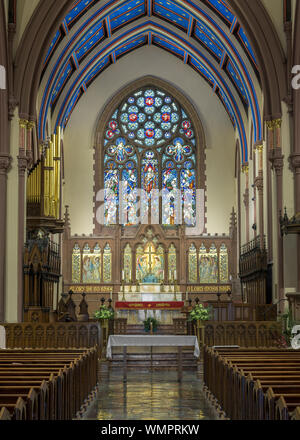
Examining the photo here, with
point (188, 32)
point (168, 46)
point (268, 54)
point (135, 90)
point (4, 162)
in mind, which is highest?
point (168, 46)

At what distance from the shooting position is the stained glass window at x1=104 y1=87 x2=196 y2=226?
107 feet

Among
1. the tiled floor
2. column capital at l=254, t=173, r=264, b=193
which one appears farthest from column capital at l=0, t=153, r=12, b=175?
column capital at l=254, t=173, r=264, b=193

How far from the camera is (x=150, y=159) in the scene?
1319 inches

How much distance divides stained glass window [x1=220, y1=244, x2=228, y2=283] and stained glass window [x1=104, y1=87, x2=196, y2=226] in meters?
2.34

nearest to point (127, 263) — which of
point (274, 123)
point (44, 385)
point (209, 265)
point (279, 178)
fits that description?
point (209, 265)

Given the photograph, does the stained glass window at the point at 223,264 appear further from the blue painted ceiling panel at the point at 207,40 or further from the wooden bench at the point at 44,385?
the wooden bench at the point at 44,385

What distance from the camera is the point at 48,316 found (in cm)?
2012

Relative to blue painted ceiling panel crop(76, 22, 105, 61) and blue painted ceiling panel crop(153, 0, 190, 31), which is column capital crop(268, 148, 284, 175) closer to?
blue painted ceiling panel crop(153, 0, 190, 31)

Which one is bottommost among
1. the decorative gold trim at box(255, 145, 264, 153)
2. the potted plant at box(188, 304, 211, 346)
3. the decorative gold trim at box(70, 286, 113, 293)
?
the potted plant at box(188, 304, 211, 346)

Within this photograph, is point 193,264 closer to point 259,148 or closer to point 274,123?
point 259,148

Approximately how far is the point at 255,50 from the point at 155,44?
12788mm

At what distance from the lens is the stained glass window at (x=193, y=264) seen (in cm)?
3055

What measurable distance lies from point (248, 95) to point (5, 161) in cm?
1131

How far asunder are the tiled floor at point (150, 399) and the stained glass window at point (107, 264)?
568 inches
